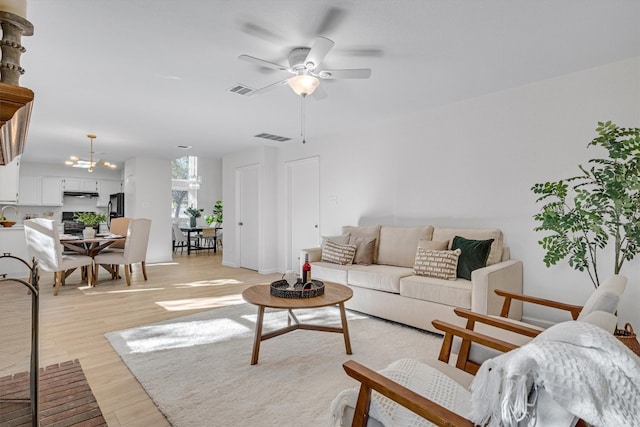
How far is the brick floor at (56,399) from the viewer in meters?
1.59

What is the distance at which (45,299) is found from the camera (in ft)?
14.1

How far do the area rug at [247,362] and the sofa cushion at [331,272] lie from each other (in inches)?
18.5

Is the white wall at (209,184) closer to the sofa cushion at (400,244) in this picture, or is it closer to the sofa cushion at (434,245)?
the sofa cushion at (400,244)

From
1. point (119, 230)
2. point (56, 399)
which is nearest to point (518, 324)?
point (56, 399)

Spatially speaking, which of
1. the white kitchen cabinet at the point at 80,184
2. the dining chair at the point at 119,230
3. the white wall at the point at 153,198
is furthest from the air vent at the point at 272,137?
the white kitchen cabinet at the point at 80,184

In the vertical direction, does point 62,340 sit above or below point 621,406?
below

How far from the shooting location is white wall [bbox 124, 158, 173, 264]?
7.35 meters

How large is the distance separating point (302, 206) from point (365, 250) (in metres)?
2.03

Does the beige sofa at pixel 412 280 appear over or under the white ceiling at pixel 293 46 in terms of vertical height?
under

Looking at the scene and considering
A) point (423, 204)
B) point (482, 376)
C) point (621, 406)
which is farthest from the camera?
point (423, 204)

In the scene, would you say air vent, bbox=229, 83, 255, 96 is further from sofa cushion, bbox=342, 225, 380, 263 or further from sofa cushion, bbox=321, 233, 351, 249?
sofa cushion, bbox=342, 225, 380, 263

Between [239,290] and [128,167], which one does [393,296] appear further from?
[128,167]

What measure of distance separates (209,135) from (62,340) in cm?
350

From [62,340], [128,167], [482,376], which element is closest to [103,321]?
[62,340]
